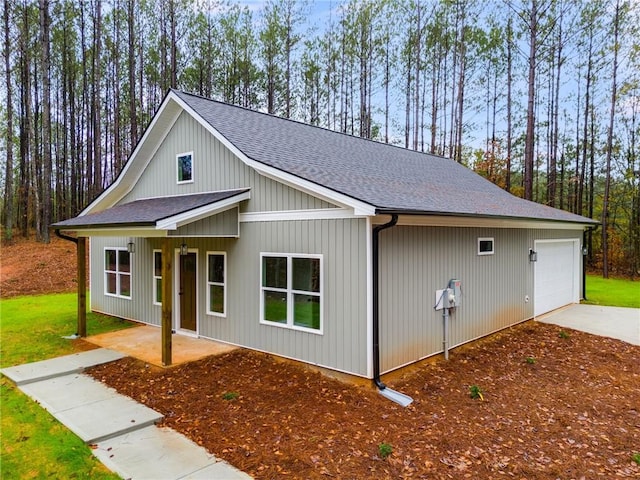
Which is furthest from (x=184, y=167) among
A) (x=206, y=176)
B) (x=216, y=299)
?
(x=216, y=299)

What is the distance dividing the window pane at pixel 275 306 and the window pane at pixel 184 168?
3699mm

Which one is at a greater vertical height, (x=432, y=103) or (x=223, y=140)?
(x=432, y=103)

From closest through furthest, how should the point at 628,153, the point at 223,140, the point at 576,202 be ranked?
the point at 223,140
the point at 628,153
the point at 576,202

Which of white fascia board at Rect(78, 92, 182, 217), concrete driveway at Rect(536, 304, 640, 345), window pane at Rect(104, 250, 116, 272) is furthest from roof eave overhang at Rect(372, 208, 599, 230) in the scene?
window pane at Rect(104, 250, 116, 272)

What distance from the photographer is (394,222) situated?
18.2 feet

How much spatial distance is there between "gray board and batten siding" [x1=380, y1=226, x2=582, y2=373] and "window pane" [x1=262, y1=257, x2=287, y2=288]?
191 centimetres

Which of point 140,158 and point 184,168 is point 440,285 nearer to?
point 184,168

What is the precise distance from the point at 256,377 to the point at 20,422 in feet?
10.2

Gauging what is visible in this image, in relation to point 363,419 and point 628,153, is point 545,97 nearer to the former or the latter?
point 628,153

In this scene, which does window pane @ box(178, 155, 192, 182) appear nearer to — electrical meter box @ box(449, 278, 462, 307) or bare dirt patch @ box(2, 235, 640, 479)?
bare dirt patch @ box(2, 235, 640, 479)

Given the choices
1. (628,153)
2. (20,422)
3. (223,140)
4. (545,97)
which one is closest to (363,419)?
(20,422)

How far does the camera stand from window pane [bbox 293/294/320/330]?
257 inches

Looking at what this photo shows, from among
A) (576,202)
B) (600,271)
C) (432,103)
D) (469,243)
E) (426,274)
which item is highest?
(432,103)

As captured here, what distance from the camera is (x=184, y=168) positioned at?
30.2ft
